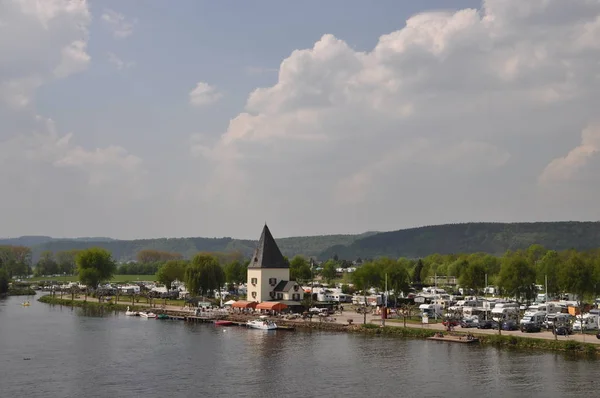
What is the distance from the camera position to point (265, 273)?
75.6 metres

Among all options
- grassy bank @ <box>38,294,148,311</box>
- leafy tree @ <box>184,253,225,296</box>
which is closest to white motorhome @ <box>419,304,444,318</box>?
leafy tree @ <box>184,253,225,296</box>

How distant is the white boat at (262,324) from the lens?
6108 cm

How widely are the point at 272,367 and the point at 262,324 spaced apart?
21.3m

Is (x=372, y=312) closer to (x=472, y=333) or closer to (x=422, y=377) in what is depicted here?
(x=472, y=333)

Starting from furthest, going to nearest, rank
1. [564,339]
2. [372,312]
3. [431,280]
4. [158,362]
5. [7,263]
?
[7,263] → [431,280] → [372,312] → [564,339] → [158,362]

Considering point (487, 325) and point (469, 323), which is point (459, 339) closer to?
point (487, 325)

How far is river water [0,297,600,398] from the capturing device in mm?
34219

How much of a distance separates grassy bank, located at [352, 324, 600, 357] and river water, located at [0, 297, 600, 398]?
1.88m

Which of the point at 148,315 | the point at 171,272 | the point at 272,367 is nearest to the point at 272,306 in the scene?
the point at 148,315

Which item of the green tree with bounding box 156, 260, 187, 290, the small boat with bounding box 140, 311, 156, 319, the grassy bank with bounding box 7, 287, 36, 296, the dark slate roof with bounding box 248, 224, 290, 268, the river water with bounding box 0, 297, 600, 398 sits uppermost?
the dark slate roof with bounding box 248, 224, 290, 268

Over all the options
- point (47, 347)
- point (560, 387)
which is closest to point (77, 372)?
point (47, 347)

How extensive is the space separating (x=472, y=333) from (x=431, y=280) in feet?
302

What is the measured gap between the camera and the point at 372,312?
241 ft

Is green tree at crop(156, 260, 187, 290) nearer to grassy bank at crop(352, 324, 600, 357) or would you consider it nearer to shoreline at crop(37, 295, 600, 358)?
shoreline at crop(37, 295, 600, 358)
